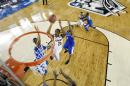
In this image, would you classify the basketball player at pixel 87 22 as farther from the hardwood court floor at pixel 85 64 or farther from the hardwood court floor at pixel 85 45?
the hardwood court floor at pixel 85 64

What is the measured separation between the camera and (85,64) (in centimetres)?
325

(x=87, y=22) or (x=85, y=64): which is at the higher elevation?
(x=87, y=22)

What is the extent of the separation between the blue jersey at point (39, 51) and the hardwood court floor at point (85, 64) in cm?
59

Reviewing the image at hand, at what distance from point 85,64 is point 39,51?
3.53 ft

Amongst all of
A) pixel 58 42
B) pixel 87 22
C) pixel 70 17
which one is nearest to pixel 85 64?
pixel 58 42

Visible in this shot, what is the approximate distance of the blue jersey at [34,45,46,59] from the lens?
2395 millimetres

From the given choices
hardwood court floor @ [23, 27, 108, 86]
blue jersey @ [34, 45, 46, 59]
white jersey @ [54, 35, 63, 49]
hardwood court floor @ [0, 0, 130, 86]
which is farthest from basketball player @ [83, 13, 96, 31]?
blue jersey @ [34, 45, 46, 59]

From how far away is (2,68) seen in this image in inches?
102

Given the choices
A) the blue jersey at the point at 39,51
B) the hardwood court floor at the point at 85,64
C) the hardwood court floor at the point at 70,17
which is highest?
the blue jersey at the point at 39,51

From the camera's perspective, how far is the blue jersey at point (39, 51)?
2.40 meters

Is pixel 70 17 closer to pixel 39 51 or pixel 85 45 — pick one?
pixel 85 45

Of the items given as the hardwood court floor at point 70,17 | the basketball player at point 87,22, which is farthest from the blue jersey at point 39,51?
the hardwood court floor at point 70,17

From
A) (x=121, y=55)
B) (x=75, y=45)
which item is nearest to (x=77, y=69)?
(x=75, y=45)

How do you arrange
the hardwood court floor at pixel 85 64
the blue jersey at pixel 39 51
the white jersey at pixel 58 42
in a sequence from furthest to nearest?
the hardwood court floor at pixel 85 64
the white jersey at pixel 58 42
the blue jersey at pixel 39 51
